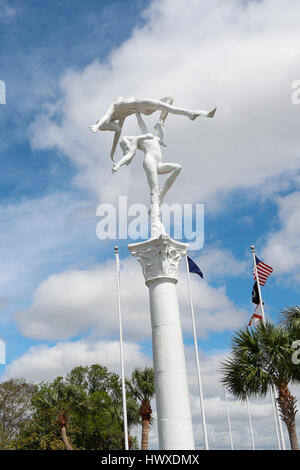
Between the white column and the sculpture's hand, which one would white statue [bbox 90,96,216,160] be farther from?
the white column

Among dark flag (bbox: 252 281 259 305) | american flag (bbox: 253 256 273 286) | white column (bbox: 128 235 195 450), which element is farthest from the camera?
american flag (bbox: 253 256 273 286)

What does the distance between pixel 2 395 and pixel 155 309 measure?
3794 centimetres

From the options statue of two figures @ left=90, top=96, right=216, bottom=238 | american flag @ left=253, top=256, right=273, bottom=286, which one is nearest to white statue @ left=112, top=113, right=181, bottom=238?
statue of two figures @ left=90, top=96, right=216, bottom=238

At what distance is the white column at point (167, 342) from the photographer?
9.66 meters

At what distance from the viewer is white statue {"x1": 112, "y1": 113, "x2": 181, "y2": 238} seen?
1205 centimetres

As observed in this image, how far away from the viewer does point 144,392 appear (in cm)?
3142

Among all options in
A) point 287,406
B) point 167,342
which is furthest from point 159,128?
point 287,406

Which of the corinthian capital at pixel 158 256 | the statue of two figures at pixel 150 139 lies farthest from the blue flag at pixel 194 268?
the corinthian capital at pixel 158 256

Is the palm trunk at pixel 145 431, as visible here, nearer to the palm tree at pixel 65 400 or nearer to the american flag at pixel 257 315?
the palm tree at pixel 65 400

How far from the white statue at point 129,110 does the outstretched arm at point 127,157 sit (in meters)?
0.86

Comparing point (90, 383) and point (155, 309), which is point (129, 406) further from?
point (155, 309)
